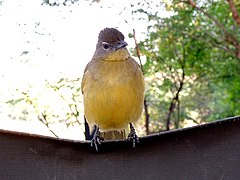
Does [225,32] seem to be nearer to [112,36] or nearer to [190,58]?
[190,58]

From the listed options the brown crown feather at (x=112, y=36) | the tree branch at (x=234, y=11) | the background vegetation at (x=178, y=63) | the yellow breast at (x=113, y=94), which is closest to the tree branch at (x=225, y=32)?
the background vegetation at (x=178, y=63)

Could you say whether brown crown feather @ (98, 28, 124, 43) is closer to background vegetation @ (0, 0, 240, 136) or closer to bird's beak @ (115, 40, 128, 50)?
bird's beak @ (115, 40, 128, 50)

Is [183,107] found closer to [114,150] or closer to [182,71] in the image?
[182,71]

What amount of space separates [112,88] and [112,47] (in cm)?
32

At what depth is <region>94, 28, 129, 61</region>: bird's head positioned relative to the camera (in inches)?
140

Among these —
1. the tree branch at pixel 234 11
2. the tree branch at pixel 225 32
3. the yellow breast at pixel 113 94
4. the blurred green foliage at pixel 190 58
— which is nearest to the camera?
the yellow breast at pixel 113 94

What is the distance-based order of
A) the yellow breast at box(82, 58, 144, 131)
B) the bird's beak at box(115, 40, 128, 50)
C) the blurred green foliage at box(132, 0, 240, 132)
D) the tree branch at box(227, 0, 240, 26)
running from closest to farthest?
the yellow breast at box(82, 58, 144, 131) → the bird's beak at box(115, 40, 128, 50) → the tree branch at box(227, 0, 240, 26) → the blurred green foliage at box(132, 0, 240, 132)

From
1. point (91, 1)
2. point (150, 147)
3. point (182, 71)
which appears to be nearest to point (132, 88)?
point (150, 147)

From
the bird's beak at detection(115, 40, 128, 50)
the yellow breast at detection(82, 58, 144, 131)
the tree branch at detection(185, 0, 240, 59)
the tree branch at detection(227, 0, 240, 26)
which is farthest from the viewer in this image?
the tree branch at detection(185, 0, 240, 59)

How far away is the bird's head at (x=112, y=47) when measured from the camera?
11.7 feet

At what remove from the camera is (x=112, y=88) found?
3.39 meters

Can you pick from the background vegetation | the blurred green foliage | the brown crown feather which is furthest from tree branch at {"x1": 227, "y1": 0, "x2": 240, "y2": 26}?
the brown crown feather

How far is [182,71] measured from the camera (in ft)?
23.2

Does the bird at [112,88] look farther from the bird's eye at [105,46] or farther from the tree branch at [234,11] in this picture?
the tree branch at [234,11]
